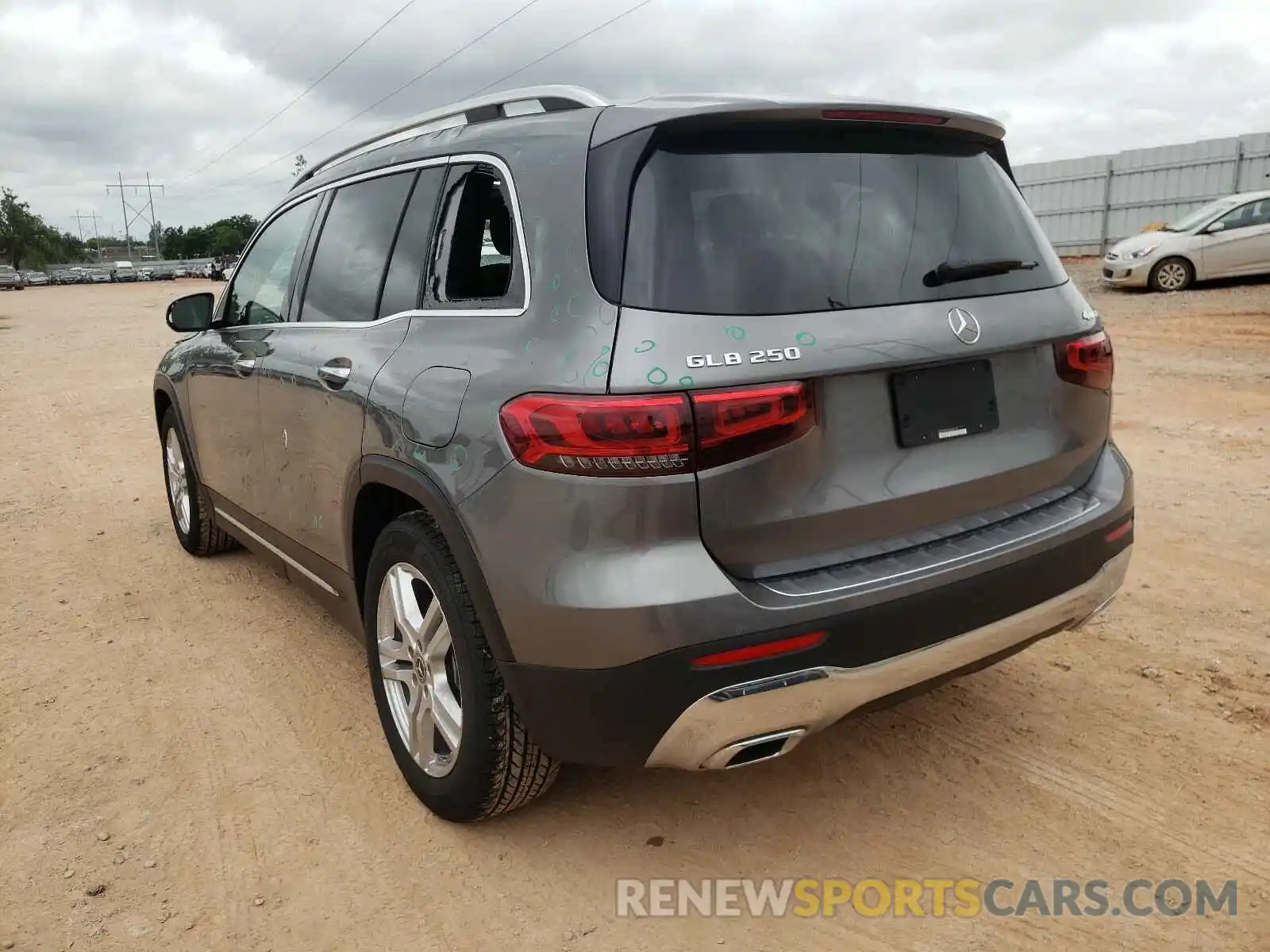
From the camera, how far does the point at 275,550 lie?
156 inches

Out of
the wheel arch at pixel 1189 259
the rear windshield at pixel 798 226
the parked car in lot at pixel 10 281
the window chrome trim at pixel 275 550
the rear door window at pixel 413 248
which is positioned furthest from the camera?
the parked car in lot at pixel 10 281

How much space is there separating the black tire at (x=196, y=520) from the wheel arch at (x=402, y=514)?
2037mm

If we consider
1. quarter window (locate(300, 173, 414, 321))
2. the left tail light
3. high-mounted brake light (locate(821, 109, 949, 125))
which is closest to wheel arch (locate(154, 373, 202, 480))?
quarter window (locate(300, 173, 414, 321))

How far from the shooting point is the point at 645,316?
2.18m

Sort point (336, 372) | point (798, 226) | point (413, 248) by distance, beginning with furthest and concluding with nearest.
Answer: point (336, 372) < point (413, 248) < point (798, 226)

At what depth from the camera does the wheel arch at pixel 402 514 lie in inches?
94.0

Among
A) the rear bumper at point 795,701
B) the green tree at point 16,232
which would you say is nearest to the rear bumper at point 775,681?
the rear bumper at point 795,701

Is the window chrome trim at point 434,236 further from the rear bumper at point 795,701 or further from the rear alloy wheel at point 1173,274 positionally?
the rear alloy wheel at point 1173,274

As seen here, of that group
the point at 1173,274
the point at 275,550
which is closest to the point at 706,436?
the point at 275,550

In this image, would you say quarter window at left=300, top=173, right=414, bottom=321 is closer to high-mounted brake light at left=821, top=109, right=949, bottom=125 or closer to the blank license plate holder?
high-mounted brake light at left=821, top=109, right=949, bottom=125

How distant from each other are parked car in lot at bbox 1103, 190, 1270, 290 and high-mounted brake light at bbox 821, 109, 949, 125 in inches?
595

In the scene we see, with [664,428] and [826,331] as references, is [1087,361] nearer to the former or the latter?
[826,331]

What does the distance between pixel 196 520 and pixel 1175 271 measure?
1534cm

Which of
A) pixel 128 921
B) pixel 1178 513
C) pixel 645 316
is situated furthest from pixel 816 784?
pixel 1178 513
